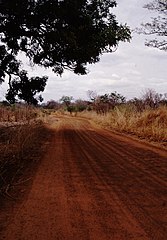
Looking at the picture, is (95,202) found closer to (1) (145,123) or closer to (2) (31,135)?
(2) (31,135)

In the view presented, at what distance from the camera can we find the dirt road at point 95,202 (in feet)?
16.3

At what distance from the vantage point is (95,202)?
6344mm

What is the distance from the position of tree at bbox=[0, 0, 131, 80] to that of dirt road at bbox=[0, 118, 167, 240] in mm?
7623

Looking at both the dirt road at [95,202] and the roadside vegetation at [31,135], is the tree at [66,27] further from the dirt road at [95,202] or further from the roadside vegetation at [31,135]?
the dirt road at [95,202]

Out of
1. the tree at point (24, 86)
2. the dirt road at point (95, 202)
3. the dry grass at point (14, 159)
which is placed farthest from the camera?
the tree at point (24, 86)

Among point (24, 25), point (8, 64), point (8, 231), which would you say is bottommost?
point (8, 231)

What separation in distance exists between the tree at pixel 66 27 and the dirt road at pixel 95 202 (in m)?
7.62

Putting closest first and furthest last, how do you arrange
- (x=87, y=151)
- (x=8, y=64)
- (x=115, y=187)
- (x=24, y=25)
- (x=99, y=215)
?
(x=99, y=215)
(x=115, y=187)
(x=87, y=151)
(x=24, y=25)
(x=8, y=64)

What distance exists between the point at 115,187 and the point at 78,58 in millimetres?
11435

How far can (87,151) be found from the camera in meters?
12.8

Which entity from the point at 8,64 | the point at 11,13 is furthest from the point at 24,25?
the point at 8,64

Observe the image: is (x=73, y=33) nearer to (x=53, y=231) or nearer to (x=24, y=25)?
(x=24, y=25)

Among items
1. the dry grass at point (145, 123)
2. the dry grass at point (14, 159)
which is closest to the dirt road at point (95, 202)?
the dry grass at point (14, 159)

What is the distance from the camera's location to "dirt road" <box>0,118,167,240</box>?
4965 mm
